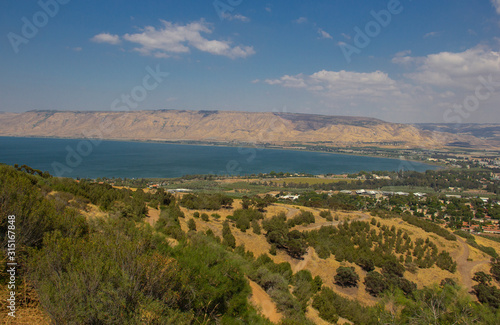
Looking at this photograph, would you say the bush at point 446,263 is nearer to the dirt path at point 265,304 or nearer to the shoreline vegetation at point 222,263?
the shoreline vegetation at point 222,263

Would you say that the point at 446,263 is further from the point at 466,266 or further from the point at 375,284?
the point at 375,284

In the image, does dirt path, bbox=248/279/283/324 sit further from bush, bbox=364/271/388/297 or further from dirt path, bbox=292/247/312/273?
bush, bbox=364/271/388/297

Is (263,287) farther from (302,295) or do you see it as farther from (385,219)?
(385,219)

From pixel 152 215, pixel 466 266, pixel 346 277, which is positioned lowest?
pixel 466 266

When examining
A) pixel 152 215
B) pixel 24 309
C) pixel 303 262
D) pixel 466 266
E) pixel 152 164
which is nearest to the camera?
pixel 24 309

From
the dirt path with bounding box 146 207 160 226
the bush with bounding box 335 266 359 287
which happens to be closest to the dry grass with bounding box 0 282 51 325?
the dirt path with bounding box 146 207 160 226

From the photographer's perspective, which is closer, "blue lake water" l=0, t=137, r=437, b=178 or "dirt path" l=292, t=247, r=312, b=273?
"dirt path" l=292, t=247, r=312, b=273

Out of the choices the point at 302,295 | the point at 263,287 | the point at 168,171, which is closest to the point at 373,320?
the point at 302,295

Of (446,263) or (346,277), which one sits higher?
(346,277)

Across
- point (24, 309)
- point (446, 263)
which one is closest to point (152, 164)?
point (446, 263)
